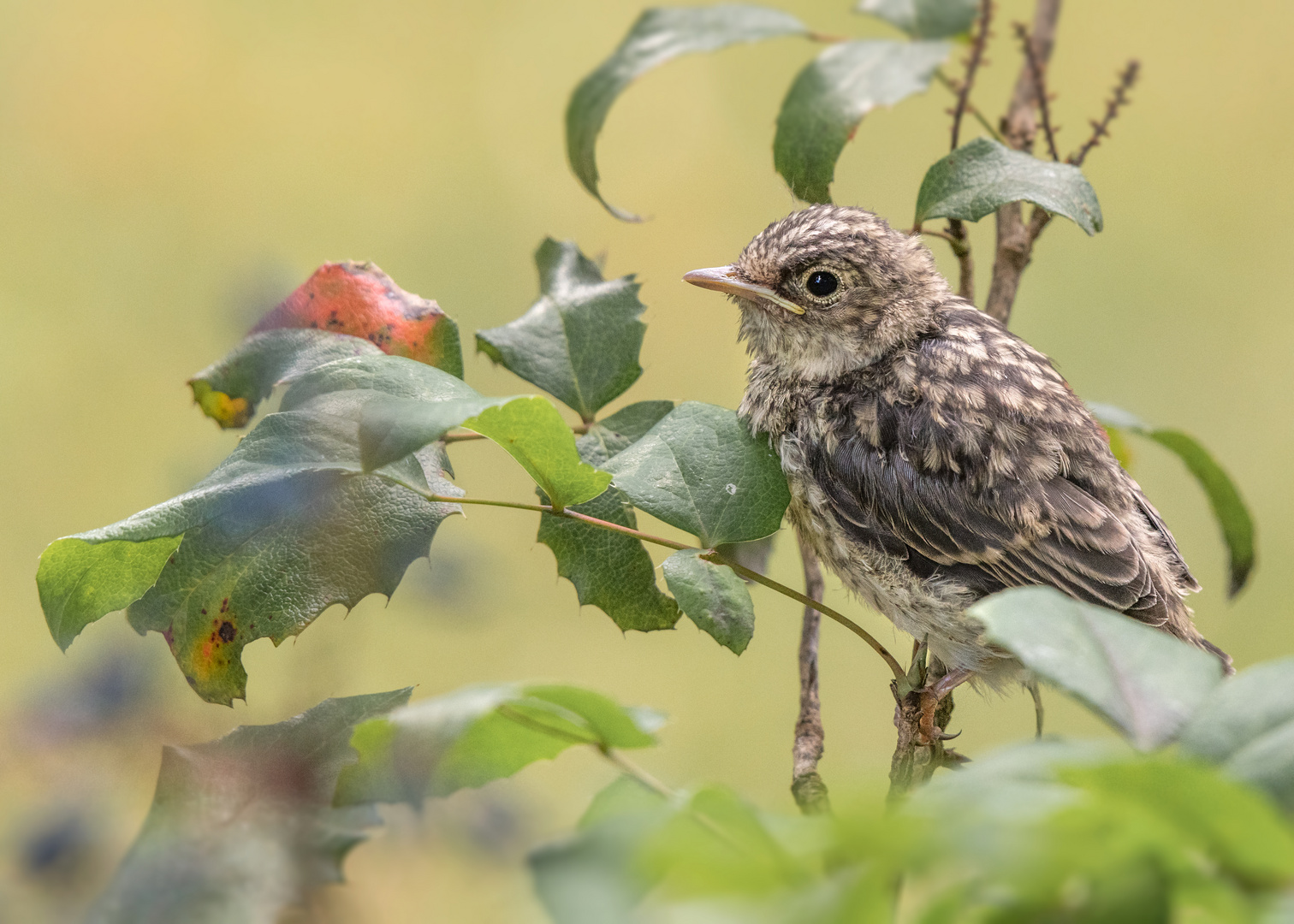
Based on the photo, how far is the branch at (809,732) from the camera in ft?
3.94

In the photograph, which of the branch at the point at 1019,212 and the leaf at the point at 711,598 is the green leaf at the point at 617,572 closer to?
the leaf at the point at 711,598

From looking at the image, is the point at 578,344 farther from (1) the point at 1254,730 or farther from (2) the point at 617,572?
(1) the point at 1254,730

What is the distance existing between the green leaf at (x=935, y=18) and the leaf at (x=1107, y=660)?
3.72 feet

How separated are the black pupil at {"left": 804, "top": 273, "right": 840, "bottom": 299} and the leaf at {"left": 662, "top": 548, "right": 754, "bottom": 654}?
2.90 feet

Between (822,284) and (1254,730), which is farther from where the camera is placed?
(822,284)

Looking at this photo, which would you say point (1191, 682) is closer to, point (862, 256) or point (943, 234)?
point (943, 234)

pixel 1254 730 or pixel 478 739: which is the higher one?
pixel 1254 730

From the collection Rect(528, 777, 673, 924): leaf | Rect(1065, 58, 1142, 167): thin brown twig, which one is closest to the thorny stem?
Rect(1065, 58, 1142, 167): thin brown twig

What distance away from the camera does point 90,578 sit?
3.33ft

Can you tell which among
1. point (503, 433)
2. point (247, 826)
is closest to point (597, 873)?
point (247, 826)

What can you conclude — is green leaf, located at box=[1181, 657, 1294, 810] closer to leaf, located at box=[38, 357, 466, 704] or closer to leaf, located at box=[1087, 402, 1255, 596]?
leaf, located at box=[38, 357, 466, 704]

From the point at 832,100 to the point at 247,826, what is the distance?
3.60ft

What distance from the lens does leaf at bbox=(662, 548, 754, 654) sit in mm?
1050

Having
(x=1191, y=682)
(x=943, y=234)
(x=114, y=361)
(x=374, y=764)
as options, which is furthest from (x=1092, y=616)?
(x=114, y=361)
